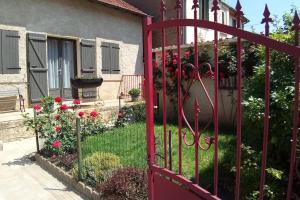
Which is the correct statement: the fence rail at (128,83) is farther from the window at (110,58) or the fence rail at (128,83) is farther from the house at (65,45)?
the window at (110,58)

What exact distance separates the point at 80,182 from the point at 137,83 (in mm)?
9537

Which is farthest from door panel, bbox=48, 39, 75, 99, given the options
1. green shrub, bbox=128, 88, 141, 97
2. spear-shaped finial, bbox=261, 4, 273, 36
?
spear-shaped finial, bbox=261, 4, 273, 36

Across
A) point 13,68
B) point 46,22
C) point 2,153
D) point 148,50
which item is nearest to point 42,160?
point 2,153

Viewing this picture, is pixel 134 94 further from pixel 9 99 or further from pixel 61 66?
pixel 9 99

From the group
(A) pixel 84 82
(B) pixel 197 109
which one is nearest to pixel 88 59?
(A) pixel 84 82

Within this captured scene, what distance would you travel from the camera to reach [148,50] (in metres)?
2.67

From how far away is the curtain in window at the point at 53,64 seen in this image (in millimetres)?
10945

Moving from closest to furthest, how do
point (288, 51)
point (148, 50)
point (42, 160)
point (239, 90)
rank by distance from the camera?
point (288, 51) → point (239, 90) → point (148, 50) → point (42, 160)

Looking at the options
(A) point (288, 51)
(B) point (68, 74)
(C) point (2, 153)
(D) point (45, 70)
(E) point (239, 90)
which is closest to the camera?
(A) point (288, 51)

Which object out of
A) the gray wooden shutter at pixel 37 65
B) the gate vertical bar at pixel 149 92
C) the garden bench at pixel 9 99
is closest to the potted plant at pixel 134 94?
the gray wooden shutter at pixel 37 65

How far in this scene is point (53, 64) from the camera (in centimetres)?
1108

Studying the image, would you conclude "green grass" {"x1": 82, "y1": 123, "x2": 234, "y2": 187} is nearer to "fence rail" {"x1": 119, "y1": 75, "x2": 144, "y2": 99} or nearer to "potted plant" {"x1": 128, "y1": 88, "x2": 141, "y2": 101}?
"potted plant" {"x1": 128, "y1": 88, "x2": 141, "y2": 101}

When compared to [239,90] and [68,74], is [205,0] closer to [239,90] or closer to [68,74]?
[68,74]

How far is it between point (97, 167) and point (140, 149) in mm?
1088
